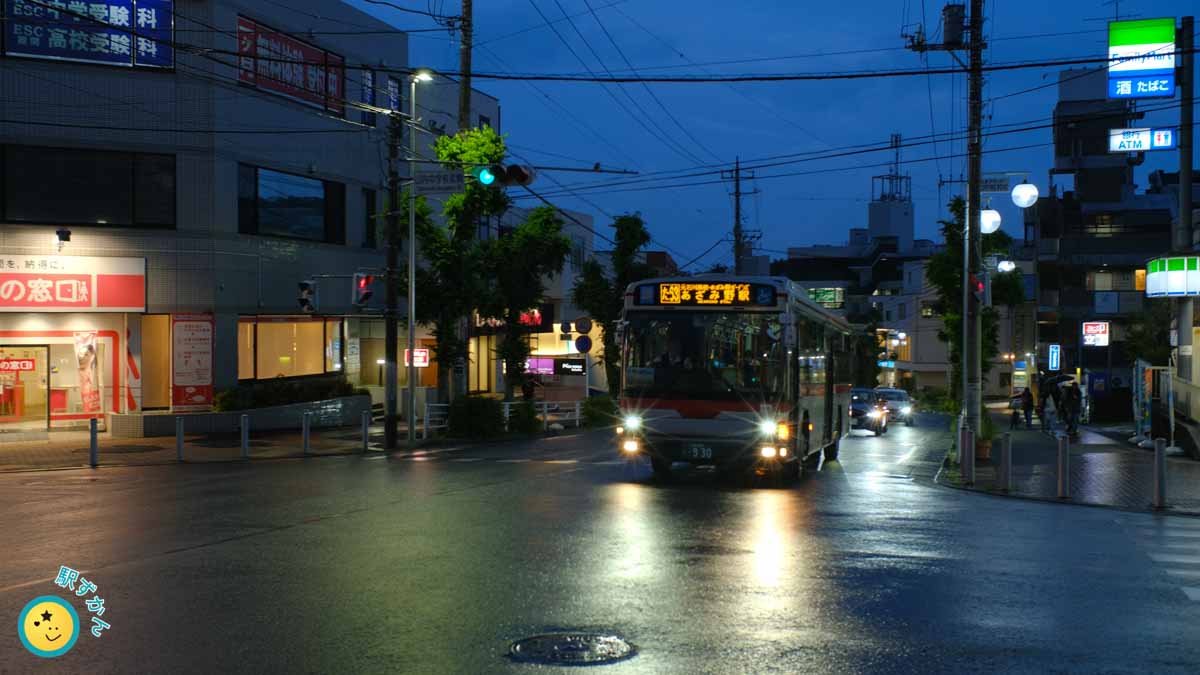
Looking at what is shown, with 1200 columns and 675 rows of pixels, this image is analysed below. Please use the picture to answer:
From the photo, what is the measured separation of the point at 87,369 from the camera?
2895 centimetres

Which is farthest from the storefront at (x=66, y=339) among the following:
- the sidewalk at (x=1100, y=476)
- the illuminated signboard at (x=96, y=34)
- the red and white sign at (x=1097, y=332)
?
the red and white sign at (x=1097, y=332)

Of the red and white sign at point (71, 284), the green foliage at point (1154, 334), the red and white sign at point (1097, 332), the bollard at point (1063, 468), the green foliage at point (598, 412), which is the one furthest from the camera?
the red and white sign at point (1097, 332)

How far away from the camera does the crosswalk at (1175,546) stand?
10.2m

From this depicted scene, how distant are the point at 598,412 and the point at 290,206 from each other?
13519mm

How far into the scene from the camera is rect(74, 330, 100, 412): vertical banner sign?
94.3 feet

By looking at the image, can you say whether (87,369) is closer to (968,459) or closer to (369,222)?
(369,222)

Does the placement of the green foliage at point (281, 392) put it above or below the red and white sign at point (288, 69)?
below

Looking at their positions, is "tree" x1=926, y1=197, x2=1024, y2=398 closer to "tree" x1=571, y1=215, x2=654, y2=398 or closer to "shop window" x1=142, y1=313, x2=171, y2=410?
"tree" x1=571, y1=215, x2=654, y2=398

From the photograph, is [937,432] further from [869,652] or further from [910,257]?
[910,257]

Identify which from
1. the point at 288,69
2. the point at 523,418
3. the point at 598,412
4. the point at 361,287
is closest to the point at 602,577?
the point at 361,287

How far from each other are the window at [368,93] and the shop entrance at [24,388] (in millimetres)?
13288

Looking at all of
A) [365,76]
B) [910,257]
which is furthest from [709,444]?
[910,257]

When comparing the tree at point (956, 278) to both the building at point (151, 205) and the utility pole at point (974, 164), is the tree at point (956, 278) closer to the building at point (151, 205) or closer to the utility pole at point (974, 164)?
the utility pole at point (974, 164)

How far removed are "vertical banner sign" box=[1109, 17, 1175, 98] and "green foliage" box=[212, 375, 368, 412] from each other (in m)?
25.5
